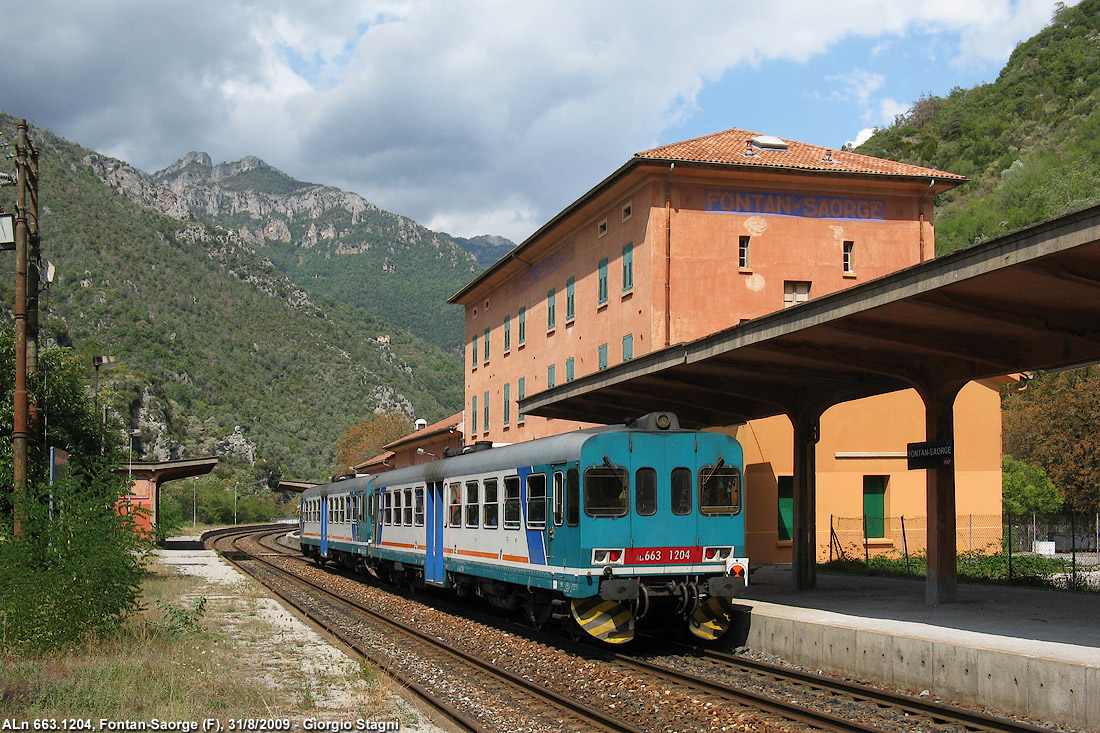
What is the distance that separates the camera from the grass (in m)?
8.73

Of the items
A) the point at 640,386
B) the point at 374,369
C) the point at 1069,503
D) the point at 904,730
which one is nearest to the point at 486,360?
the point at 640,386

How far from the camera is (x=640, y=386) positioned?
19125 millimetres

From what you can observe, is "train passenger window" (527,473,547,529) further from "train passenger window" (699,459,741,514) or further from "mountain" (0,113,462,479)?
"mountain" (0,113,462,479)

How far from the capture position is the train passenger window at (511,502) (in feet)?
49.9

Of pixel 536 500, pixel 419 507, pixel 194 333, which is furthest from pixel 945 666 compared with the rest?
pixel 194 333

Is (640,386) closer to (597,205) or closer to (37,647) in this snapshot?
(37,647)

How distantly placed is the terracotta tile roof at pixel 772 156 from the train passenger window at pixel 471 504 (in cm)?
1373

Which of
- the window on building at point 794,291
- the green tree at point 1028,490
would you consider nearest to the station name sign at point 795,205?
the window on building at point 794,291

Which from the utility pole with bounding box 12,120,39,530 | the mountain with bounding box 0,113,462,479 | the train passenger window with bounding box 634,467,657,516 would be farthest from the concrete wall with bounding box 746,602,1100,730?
the mountain with bounding box 0,113,462,479

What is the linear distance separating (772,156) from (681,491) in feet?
63.8

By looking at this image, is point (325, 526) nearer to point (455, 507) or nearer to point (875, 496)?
point (455, 507)

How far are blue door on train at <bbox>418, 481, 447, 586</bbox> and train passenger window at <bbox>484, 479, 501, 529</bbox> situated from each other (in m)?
2.77

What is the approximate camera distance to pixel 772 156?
30844mm

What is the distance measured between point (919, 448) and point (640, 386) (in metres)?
5.45
